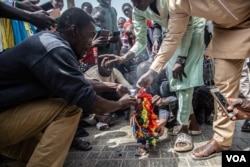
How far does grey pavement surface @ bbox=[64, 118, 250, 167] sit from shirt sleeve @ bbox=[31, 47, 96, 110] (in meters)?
0.91

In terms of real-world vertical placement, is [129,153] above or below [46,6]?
below

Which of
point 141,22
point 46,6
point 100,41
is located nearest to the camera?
point 46,6

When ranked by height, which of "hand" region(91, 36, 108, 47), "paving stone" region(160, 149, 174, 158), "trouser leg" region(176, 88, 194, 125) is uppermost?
"hand" region(91, 36, 108, 47)

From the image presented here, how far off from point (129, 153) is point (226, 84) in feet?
4.06

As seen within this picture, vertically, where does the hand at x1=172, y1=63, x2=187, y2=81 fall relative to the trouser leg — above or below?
above

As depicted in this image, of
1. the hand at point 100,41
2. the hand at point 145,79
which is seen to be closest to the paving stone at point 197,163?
the hand at point 145,79

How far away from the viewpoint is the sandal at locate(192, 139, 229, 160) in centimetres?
249

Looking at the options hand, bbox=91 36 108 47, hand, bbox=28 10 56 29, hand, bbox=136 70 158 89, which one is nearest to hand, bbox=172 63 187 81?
hand, bbox=136 70 158 89

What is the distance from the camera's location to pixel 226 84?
248cm

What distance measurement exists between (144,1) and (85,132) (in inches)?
75.0

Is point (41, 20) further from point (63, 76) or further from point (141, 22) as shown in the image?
point (141, 22)

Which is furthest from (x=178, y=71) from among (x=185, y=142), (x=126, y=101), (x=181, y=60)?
(x=126, y=101)

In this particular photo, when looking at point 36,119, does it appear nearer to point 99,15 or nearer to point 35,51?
point 35,51

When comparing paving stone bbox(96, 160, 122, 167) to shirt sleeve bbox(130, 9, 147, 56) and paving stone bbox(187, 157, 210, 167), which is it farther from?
shirt sleeve bbox(130, 9, 147, 56)
